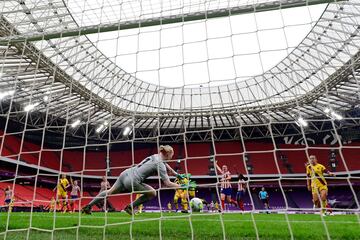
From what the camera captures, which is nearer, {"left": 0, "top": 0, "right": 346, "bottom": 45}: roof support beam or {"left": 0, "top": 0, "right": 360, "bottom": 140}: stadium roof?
{"left": 0, "top": 0, "right": 346, "bottom": 45}: roof support beam

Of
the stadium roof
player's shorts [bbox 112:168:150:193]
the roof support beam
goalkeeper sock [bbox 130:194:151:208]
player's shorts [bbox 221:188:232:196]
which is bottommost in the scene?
goalkeeper sock [bbox 130:194:151:208]

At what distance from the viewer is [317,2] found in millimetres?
4383

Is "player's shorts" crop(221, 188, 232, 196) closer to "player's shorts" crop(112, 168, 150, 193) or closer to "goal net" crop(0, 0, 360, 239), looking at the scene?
"goal net" crop(0, 0, 360, 239)

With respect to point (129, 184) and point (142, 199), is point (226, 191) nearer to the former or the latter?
point (142, 199)

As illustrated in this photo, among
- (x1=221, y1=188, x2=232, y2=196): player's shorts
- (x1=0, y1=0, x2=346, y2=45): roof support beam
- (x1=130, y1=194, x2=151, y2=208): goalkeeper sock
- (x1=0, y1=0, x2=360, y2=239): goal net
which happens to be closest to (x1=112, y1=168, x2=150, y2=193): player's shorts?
(x1=0, y1=0, x2=360, y2=239): goal net

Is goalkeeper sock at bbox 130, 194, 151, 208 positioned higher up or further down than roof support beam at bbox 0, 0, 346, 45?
further down

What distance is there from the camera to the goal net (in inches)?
188

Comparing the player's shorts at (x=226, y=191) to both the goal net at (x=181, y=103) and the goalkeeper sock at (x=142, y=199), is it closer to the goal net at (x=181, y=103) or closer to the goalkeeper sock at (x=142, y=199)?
the goal net at (x=181, y=103)

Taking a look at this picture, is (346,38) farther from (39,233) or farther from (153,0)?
(39,233)

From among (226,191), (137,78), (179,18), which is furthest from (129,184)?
(226,191)

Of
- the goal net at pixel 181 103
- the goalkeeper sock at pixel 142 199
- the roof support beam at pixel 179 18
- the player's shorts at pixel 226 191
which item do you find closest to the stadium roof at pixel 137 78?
the goal net at pixel 181 103

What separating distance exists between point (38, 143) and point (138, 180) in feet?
75.9

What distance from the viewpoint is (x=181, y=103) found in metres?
18.1

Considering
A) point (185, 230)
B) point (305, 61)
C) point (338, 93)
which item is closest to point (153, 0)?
point (185, 230)
